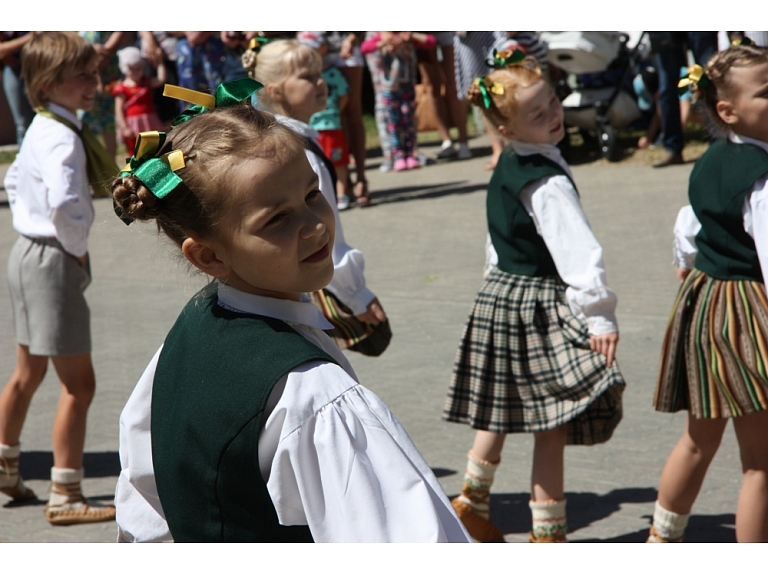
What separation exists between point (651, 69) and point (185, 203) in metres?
10.5

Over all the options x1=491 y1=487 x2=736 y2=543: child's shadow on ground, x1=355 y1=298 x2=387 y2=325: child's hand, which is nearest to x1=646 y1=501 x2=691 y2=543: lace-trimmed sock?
x1=491 y1=487 x2=736 y2=543: child's shadow on ground

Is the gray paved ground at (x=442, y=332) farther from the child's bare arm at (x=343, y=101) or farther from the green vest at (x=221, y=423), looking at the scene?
the child's bare arm at (x=343, y=101)

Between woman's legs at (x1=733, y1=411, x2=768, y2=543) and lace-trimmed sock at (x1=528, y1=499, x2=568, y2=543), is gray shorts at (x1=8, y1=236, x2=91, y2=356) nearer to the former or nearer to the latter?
lace-trimmed sock at (x1=528, y1=499, x2=568, y2=543)

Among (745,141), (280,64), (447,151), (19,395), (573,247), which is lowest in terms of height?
(447,151)

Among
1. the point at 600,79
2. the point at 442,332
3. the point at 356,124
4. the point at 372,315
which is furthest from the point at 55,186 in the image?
the point at 600,79

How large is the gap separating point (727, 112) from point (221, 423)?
226 centimetres

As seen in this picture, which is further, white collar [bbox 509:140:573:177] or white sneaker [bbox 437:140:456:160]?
white sneaker [bbox 437:140:456:160]

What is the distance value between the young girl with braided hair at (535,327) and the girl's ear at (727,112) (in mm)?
539

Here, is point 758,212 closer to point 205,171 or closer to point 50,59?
point 205,171

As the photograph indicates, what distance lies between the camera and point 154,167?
185 centimetres

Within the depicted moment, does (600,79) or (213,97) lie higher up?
(213,97)

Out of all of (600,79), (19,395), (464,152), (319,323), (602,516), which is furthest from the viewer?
(464,152)

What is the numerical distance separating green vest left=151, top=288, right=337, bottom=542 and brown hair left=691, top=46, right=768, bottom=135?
6.94 ft

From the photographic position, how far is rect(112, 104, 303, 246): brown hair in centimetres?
183
